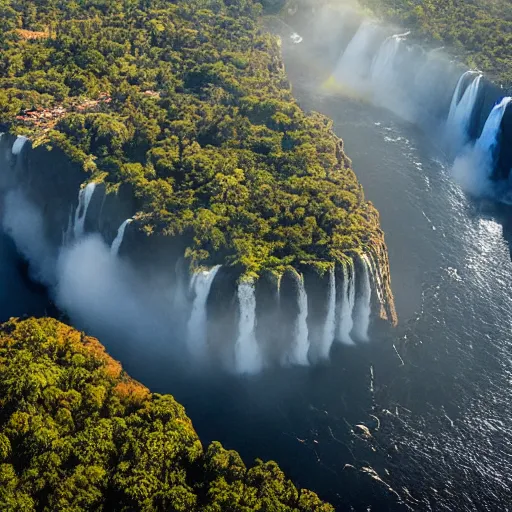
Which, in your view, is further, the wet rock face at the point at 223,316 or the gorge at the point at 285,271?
the wet rock face at the point at 223,316

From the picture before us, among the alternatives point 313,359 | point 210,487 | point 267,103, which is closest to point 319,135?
point 267,103

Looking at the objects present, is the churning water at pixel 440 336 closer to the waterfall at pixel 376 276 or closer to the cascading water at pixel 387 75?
the waterfall at pixel 376 276

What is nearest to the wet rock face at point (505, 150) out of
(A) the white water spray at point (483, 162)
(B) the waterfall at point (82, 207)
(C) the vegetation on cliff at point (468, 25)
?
(A) the white water spray at point (483, 162)


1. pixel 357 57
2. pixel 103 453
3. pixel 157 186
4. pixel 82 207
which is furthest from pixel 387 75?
pixel 103 453

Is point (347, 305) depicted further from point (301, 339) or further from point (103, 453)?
point (103, 453)

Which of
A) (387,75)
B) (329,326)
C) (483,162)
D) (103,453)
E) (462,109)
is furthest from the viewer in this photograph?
(387,75)

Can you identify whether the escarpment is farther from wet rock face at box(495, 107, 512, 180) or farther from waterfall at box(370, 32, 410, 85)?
waterfall at box(370, 32, 410, 85)

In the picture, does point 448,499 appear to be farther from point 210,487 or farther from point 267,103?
point 267,103
